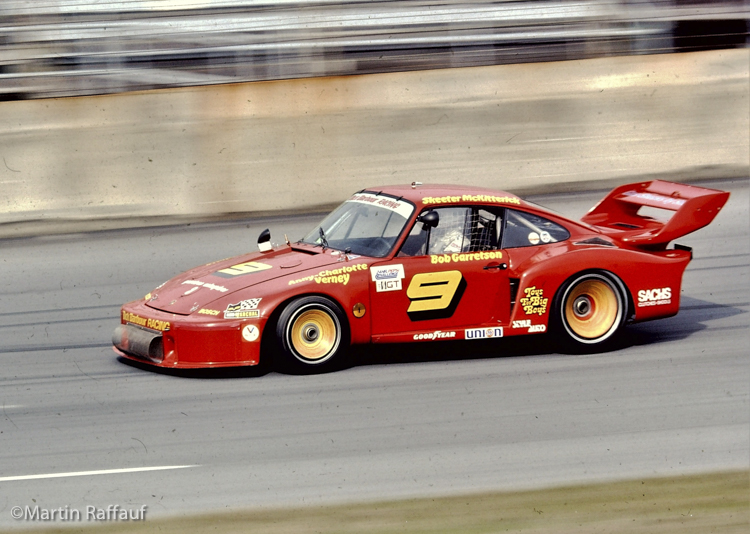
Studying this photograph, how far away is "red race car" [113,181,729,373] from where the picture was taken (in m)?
7.15

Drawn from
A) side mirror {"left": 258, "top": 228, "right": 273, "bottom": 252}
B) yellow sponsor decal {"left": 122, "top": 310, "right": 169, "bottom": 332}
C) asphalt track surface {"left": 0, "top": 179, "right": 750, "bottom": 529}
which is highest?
side mirror {"left": 258, "top": 228, "right": 273, "bottom": 252}

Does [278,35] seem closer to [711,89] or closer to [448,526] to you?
[711,89]

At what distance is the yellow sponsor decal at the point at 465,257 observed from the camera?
24.8 ft

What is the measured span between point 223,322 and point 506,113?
715cm

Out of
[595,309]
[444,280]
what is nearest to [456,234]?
[444,280]

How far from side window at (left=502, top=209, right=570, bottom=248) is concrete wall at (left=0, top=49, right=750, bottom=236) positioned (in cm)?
486

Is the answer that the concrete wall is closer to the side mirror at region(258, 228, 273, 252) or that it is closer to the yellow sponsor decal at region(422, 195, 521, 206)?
the side mirror at region(258, 228, 273, 252)

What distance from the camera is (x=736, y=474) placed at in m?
5.42

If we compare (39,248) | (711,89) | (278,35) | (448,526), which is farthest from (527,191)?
(448,526)

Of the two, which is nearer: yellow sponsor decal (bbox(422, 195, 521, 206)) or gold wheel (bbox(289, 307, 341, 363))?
gold wheel (bbox(289, 307, 341, 363))

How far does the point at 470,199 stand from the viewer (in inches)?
309

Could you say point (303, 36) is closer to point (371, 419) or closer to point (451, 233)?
point (451, 233)

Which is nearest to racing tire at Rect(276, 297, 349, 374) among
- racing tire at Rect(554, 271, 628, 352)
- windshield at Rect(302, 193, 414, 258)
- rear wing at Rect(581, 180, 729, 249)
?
windshield at Rect(302, 193, 414, 258)

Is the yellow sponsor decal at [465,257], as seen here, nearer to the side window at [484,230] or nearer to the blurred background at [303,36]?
the side window at [484,230]
